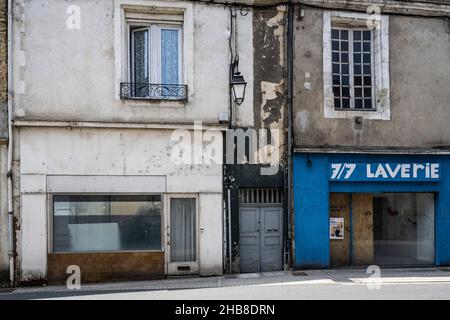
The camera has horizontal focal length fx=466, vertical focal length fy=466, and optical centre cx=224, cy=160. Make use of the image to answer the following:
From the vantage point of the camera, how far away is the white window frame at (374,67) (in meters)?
10.7

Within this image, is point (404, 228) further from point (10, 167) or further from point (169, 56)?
point (10, 167)

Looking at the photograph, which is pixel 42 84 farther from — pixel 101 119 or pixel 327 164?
pixel 327 164

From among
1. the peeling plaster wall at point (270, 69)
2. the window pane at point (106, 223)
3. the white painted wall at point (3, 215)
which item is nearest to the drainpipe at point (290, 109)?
the peeling plaster wall at point (270, 69)

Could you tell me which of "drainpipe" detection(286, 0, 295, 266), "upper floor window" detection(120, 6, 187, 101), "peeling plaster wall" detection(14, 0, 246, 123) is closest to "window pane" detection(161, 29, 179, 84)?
"upper floor window" detection(120, 6, 187, 101)

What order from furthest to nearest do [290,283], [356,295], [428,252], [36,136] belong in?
[428,252]
[36,136]
[290,283]
[356,295]

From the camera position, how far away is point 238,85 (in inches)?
392

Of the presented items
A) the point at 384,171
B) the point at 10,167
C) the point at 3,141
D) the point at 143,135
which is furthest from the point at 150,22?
the point at 384,171

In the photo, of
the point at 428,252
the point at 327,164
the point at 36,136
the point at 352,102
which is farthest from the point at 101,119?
the point at 428,252

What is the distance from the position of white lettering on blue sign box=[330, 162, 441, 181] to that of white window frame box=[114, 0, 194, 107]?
375 centimetres

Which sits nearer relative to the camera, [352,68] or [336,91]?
[336,91]

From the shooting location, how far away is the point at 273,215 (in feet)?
34.4

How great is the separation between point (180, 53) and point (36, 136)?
3.52 meters

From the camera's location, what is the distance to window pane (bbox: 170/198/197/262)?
10039 millimetres

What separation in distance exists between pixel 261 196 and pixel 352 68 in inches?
147
